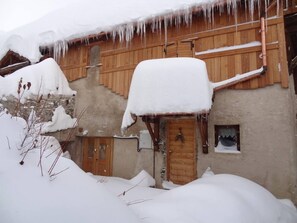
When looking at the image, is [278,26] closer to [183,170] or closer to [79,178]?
[183,170]

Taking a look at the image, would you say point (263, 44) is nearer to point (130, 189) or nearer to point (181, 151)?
point (181, 151)

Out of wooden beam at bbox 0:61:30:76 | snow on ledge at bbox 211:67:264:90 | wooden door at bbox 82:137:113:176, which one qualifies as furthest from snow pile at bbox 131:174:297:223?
wooden beam at bbox 0:61:30:76

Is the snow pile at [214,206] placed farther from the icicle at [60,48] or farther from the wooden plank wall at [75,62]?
the icicle at [60,48]

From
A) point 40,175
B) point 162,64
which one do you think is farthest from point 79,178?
point 162,64

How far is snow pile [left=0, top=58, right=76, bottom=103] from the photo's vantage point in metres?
9.20

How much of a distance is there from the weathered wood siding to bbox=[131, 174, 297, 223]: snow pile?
11.5 feet

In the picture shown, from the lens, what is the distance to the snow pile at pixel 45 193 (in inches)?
69.6

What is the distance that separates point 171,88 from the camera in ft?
21.0

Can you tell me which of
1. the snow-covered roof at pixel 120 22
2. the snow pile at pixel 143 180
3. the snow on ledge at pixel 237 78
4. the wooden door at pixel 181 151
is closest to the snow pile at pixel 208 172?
the wooden door at pixel 181 151

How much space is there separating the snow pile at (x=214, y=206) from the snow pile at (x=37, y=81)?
7391 mm

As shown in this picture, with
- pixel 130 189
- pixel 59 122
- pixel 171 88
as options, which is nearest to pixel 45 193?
pixel 130 189

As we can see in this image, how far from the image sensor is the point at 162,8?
815 cm

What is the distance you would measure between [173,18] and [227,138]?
4.49m

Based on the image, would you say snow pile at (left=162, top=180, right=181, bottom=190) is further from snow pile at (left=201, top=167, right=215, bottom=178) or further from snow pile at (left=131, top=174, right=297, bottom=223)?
snow pile at (left=131, top=174, right=297, bottom=223)
